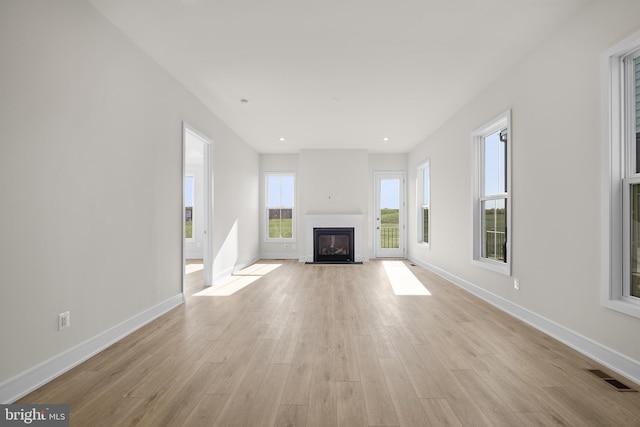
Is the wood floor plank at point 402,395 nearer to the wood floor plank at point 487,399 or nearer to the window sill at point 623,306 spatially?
the wood floor plank at point 487,399

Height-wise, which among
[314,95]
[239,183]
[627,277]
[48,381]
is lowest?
[48,381]

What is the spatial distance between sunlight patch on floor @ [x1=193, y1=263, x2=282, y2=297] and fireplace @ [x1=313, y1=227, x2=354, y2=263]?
1.09 meters

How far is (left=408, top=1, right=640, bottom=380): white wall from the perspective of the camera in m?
2.49

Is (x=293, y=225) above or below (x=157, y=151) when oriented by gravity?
below

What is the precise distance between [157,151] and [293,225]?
17.4ft

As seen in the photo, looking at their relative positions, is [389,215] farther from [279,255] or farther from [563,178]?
[563,178]

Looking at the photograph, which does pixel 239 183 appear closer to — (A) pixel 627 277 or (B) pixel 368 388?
(B) pixel 368 388

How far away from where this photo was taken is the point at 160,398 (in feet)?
6.49

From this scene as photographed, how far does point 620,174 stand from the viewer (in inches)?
94.5

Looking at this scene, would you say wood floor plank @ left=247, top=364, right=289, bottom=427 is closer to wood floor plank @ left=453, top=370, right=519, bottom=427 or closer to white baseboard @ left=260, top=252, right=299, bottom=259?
wood floor plank @ left=453, top=370, right=519, bottom=427

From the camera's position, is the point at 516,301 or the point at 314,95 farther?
the point at 314,95

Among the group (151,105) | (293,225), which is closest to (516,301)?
(151,105)

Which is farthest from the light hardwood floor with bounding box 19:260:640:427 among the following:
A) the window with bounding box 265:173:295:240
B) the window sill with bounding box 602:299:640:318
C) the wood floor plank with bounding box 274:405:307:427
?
the window with bounding box 265:173:295:240

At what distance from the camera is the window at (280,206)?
8.75 meters
